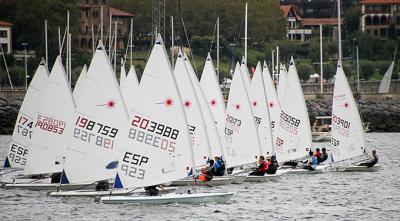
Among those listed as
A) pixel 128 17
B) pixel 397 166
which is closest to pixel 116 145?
pixel 397 166

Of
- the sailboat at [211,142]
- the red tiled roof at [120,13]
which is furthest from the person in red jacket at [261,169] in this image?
the red tiled roof at [120,13]

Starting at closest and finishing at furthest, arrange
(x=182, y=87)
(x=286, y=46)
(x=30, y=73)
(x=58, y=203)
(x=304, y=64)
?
(x=58, y=203), (x=182, y=87), (x=30, y=73), (x=304, y=64), (x=286, y=46)

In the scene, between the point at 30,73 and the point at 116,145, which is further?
the point at 30,73

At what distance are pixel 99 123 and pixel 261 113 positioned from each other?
1455 cm

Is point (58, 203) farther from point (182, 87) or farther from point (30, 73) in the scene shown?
point (30, 73)

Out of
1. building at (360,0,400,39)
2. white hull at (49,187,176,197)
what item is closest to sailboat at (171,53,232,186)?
white hull at (49,187,176,197)

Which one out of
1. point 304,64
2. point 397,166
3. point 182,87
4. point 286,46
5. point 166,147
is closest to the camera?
point 166,147

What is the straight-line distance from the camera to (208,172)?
42.5 metres

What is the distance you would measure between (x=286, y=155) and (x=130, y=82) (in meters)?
7.45

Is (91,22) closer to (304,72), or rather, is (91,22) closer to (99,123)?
(304,72)

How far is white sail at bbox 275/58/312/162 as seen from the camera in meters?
50.2

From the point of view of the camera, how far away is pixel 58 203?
127 feet

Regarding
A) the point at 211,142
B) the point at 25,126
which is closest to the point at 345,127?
the point at 211,142

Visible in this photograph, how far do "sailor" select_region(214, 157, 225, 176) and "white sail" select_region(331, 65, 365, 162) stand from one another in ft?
24.7
